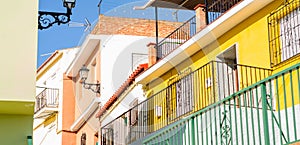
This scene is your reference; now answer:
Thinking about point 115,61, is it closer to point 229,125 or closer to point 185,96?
point 185,96

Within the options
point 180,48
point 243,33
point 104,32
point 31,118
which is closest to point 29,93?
point 31,118

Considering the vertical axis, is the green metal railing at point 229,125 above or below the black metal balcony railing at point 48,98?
below

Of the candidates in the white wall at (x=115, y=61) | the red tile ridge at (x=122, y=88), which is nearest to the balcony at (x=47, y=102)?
the red tile ridge at (x=122, y=88)

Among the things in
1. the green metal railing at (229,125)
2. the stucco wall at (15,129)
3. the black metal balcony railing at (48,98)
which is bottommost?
the stucco wall at (15,129)

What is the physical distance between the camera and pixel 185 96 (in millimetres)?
18641

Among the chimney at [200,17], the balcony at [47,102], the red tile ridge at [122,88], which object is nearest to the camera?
the chimney at [200,17]

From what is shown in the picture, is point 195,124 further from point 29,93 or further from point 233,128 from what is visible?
point 29,93

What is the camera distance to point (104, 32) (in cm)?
2722

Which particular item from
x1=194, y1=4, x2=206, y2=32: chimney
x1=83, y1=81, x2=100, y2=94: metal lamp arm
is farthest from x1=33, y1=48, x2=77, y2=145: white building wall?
x1=194, y1=4, x2=206, y2=32: chimney

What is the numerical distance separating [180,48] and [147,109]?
10.6ft

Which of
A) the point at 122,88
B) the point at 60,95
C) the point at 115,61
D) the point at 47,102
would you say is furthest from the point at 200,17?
the point at 47,102

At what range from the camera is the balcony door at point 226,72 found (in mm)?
16250

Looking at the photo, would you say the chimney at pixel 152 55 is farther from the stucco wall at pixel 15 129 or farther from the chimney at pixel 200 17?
the stucco wall at pixel 15 129

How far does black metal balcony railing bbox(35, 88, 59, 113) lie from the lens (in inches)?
1302
